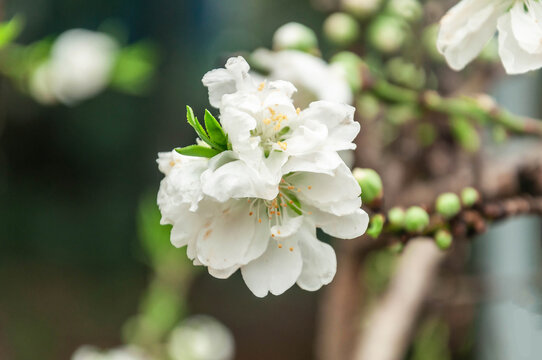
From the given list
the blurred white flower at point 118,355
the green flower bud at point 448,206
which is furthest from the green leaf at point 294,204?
the blurred white flower at point 118,355

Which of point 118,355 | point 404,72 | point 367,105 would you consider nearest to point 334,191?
point 367,105

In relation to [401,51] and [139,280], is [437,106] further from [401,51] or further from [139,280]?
[139,280]

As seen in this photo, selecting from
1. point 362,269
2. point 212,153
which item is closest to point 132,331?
point 362,269

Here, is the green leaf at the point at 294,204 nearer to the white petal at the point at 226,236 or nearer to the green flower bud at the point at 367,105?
the white petal at the point at 226,236

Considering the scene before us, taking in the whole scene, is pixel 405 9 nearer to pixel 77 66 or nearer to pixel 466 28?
pixel 466 28

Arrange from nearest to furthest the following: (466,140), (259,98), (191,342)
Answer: (259,98), (466,140), (191,342)

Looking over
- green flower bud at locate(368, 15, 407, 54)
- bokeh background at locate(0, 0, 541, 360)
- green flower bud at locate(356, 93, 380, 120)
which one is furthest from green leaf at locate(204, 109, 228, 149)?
bokeh background at locate(0, 0, 541, 360)

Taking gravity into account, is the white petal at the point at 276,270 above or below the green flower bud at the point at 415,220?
below
